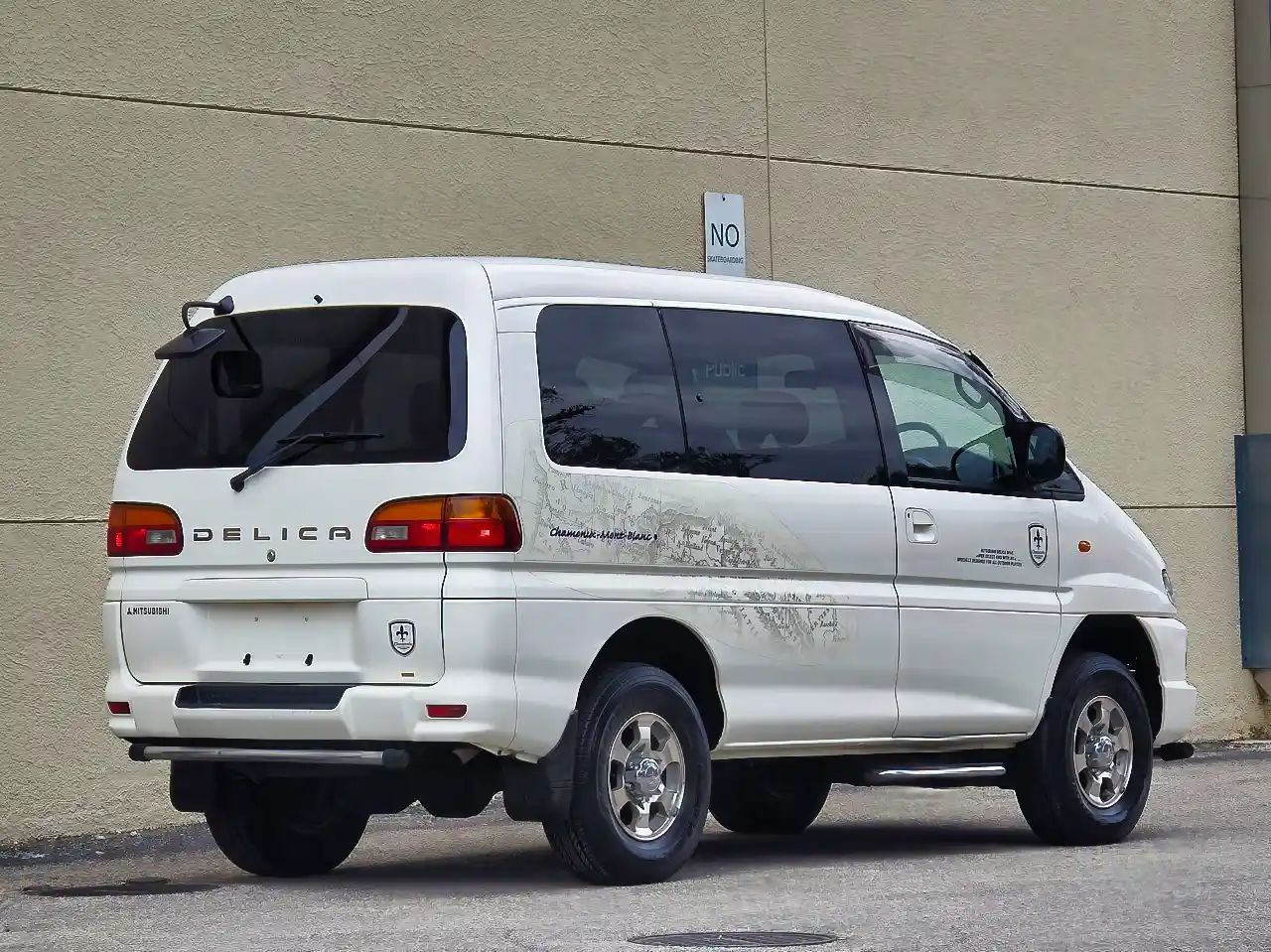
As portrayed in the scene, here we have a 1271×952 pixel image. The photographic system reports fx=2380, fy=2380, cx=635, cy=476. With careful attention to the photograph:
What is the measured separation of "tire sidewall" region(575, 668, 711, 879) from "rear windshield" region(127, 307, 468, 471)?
110cm

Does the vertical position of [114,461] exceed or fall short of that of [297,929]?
→ it exceeds it

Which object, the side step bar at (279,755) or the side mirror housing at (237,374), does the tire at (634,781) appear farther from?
the side mirror housing at (237,374)

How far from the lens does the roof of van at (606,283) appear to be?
829cm

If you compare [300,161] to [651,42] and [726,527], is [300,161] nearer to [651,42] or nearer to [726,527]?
[651,42]

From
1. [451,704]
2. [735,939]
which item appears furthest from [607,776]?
[735,939]

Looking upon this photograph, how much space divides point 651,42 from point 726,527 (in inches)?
223

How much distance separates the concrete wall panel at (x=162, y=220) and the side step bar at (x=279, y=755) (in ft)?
10.5

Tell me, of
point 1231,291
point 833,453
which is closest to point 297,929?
point 833,453

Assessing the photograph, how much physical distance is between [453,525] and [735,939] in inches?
67.6

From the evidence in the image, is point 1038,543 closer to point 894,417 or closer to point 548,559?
point 894,417

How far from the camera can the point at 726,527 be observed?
8.66m

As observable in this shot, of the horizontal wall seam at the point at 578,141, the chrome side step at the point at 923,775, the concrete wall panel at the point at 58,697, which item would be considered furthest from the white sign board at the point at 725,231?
the chrome side step at the point at 923,775

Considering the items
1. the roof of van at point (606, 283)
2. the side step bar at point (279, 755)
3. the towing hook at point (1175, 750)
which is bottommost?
the towing hook at point (1175, 750)

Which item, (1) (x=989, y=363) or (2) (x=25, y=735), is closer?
(2) (x=25, y=735)
